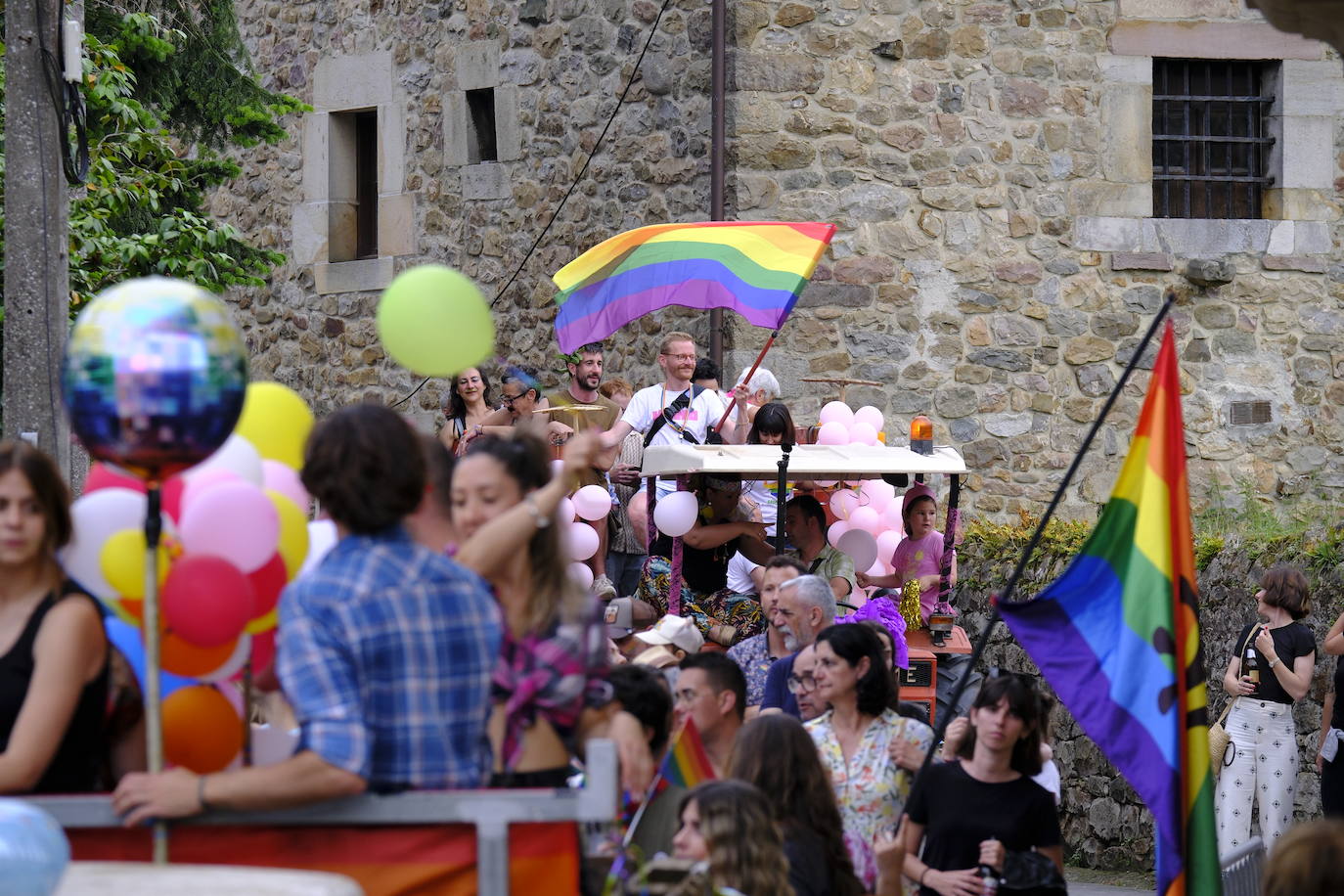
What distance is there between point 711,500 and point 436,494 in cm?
504

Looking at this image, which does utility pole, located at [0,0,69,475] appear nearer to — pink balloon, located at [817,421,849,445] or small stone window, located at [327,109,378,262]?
pink balloon, located at [817,421,849,445]

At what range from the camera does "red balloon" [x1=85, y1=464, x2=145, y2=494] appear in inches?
159

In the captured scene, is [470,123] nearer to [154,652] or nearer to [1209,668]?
[1209,668]

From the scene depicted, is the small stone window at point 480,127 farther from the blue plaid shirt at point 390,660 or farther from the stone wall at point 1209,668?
the blue plaid shirt at point 390,660

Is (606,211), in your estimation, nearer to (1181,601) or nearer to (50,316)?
(50,316)

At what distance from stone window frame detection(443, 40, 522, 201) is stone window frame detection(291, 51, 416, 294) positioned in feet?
2.37

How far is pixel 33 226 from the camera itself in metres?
8.63

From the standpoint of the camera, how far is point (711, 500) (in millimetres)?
9305

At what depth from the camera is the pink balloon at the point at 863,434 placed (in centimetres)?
1041

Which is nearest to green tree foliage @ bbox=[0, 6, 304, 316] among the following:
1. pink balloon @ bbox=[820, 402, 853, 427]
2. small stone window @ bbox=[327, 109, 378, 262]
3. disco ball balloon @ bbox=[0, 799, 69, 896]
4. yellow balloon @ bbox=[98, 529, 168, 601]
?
small stone window @ bbox=[327, 109, 378, 262]

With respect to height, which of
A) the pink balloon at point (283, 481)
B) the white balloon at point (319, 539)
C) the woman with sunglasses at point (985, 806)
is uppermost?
the pink balloon at point (283, 481)

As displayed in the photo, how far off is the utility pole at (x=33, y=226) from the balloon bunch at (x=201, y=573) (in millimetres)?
4684

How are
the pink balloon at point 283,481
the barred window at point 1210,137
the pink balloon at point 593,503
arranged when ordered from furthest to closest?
the barred window at point 1210,137 → the pink balloon at point 593,503 → the pink balloon at point 283,481

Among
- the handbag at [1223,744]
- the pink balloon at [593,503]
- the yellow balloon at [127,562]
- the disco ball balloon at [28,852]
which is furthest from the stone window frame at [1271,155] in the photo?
the disco ball balloon at [28,852]
